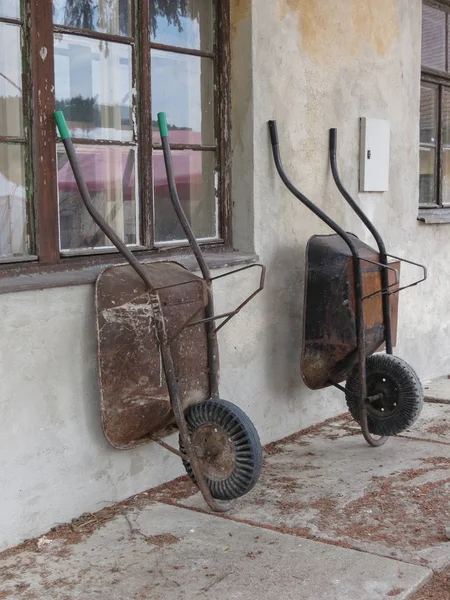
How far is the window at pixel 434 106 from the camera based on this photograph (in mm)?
6391

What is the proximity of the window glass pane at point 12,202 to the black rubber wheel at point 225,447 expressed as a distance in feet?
3.37

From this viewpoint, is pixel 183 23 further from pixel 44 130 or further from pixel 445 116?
pixel 445 116

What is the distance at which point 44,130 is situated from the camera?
345 cm

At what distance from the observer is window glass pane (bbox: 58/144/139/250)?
3.63 m

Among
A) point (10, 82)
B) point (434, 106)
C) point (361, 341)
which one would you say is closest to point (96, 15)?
point (10, 82)

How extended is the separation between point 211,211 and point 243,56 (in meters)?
0.83

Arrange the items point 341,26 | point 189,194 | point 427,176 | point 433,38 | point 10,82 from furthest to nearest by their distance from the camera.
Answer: point 427,176 → point 433,38 → point 341,26 → point 189,194 → point 10,82

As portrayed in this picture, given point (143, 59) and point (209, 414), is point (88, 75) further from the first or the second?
point (209, 414)

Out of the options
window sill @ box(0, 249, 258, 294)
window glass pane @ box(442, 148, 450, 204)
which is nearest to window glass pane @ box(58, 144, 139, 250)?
window sill @ box(0, 249, 258, 294)

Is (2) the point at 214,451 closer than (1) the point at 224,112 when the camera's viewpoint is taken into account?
Yes

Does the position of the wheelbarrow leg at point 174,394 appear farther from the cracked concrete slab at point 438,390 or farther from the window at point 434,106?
the window at point 434,106

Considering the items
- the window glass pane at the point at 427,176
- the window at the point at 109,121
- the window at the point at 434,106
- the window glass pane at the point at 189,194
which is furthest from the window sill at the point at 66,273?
the window at the point at 434,106

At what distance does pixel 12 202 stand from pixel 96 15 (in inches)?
38.7

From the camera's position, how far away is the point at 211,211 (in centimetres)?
450
